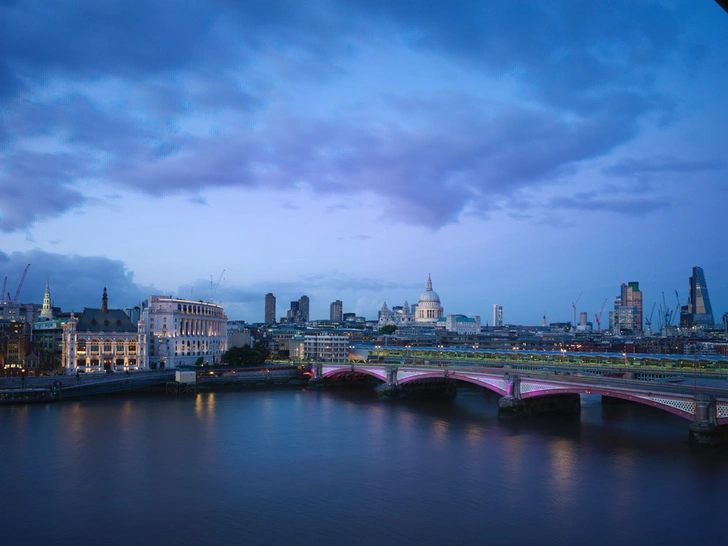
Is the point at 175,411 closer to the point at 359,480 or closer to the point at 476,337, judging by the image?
the point at 359,480

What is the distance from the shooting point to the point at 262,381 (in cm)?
6116

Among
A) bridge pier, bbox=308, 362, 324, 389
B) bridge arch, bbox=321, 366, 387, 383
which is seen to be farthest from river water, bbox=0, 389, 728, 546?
bridge pier, bbox=308, 362, 324, 389

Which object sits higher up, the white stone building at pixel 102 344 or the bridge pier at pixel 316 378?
the white stone building at pixel 102 344

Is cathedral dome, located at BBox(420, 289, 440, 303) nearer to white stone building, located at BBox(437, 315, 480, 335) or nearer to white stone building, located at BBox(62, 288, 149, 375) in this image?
white stone building, located at BBox(437, 315, 480, 335)

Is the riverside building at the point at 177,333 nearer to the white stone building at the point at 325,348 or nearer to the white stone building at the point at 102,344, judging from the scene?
the white stone building at the point at 102,344

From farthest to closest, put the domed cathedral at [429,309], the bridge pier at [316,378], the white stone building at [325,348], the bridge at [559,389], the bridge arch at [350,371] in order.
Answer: the domed cathedral at [429,309], the white stone building at [325,348], the bridge pier at [316,378], the bridge arch at [350,371], the bridge at [559,389]

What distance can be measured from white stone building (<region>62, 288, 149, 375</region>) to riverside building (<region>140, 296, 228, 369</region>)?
76.5 inches

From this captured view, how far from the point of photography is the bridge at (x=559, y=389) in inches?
1106

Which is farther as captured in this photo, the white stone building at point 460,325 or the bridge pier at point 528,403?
the white stone building at point 460,325

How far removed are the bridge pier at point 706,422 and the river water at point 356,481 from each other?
2.71 ft

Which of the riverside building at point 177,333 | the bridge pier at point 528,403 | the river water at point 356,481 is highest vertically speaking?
the riverside building at point 177,333

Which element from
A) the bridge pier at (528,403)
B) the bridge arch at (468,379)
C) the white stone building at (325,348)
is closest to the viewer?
the bridge pier at (528,403)

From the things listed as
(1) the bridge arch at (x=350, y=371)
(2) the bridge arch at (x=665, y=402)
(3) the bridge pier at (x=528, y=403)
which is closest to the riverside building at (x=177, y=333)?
(1) the bridge arch at (x=350, y=371)

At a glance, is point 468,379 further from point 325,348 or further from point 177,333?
point 177,333
